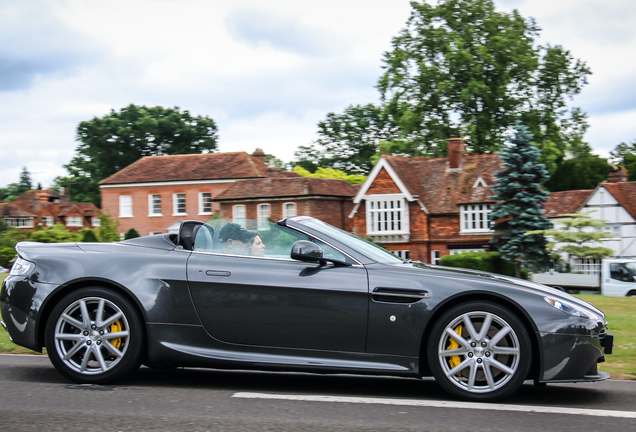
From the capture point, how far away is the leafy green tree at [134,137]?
73.8m

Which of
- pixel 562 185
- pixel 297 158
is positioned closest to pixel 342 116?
pixel 297 158

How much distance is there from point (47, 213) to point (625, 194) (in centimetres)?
7011

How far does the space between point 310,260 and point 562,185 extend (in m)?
59.4

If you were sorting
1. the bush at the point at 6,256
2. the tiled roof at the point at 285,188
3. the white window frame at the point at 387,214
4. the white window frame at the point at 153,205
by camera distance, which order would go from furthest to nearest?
1. the white window frame at the point at 153,205
2. the bush at the point at 6,256
3. the tiled roof at the point at 285,188
4. the white window frame at the point at 387,214

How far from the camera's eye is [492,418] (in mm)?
4340

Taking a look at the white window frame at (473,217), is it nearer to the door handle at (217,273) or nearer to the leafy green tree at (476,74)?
the leafy green tree at (476,74)

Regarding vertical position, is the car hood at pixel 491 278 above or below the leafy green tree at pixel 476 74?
below

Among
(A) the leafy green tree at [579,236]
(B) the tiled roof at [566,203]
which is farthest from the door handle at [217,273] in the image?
(B) the tiled roof at [566,203]

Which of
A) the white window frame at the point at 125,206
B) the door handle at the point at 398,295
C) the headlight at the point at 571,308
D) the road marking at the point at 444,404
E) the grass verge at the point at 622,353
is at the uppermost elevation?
the white window frame at the point at 125,206

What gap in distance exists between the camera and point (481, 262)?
116ft

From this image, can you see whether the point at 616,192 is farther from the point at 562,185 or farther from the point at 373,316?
the point at 373,316

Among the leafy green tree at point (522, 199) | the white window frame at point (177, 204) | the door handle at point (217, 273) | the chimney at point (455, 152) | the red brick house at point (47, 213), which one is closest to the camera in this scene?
the door handle at point (217, 273)

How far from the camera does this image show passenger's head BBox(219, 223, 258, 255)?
5.40m

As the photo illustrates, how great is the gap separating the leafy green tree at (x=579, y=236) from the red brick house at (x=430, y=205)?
7138mm
